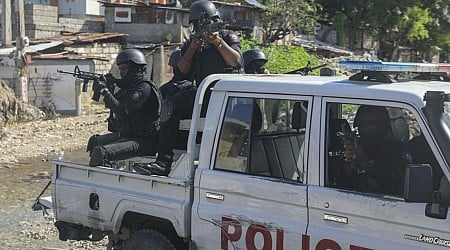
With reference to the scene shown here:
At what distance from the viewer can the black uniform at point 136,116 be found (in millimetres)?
5859

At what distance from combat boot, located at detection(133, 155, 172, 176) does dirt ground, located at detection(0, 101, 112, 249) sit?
43.3 inches

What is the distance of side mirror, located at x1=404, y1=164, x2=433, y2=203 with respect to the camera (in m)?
3.31

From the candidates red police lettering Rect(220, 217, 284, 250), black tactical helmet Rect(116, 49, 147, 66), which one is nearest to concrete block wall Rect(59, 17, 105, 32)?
black tactical helmet Rect(116, 49, 147, 66)

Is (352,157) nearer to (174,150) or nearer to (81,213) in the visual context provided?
(174,150)

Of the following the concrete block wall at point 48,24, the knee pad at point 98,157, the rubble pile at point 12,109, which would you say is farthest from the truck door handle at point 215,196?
the concrete block wall at point 48,24

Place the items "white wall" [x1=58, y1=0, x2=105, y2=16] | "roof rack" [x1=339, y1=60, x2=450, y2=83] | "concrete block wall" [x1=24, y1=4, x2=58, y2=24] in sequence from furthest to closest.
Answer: "white wall" [x1=58, y1=0, x2=105, y2=16] < "concrete block wall" [x1=24, y1=4, x2=58, y2=24] < "roof rack" [x1=339, y1=60, x2=450, y2=83]

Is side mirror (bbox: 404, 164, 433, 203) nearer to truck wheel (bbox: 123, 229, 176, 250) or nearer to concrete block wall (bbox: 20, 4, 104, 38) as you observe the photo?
truck wheel (bbox: 123, 229, 176, 250)

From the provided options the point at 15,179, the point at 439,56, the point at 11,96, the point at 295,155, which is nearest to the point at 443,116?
the point at 295,155

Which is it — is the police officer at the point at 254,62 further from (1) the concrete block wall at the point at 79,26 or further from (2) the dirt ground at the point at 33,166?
(1) the concrete block wall at the point at 79,26

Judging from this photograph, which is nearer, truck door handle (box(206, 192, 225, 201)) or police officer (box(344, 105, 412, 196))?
police officer (box(344, 105, 412, 196))

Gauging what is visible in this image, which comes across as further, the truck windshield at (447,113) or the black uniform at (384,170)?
the black uniform at (384,170)

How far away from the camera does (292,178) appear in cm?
424

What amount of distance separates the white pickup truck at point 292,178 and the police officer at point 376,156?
31mm

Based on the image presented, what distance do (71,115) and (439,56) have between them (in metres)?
33.3
